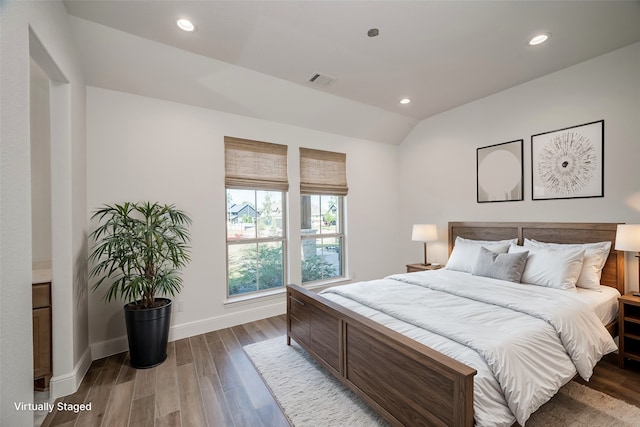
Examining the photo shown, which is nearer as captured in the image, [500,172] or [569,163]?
[569,163]

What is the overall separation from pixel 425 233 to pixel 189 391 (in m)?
3.49

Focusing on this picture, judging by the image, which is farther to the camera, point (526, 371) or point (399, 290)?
point (399, 290)

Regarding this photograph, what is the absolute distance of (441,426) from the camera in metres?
1.42

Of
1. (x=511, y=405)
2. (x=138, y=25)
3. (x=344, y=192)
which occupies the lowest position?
(x=511, y=405)

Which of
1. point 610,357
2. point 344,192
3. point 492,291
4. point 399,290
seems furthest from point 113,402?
point 610,357

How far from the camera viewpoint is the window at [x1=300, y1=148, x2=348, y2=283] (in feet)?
13.8

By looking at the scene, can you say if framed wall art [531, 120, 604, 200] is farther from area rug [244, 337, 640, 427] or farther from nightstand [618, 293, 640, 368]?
area rug [244, 337, 640, 427]

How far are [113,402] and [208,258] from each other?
1555 millimetres

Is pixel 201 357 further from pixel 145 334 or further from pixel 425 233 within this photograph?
pixel 425 233

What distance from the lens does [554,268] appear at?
2.72 meters

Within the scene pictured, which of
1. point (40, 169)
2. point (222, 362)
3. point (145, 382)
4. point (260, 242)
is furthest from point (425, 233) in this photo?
point (40, 169)

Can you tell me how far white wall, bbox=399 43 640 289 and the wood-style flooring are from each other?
1.59 m

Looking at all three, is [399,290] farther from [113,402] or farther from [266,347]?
[113,402]

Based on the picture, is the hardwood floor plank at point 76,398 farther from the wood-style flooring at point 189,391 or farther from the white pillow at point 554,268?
the white pillow at point 554,268
